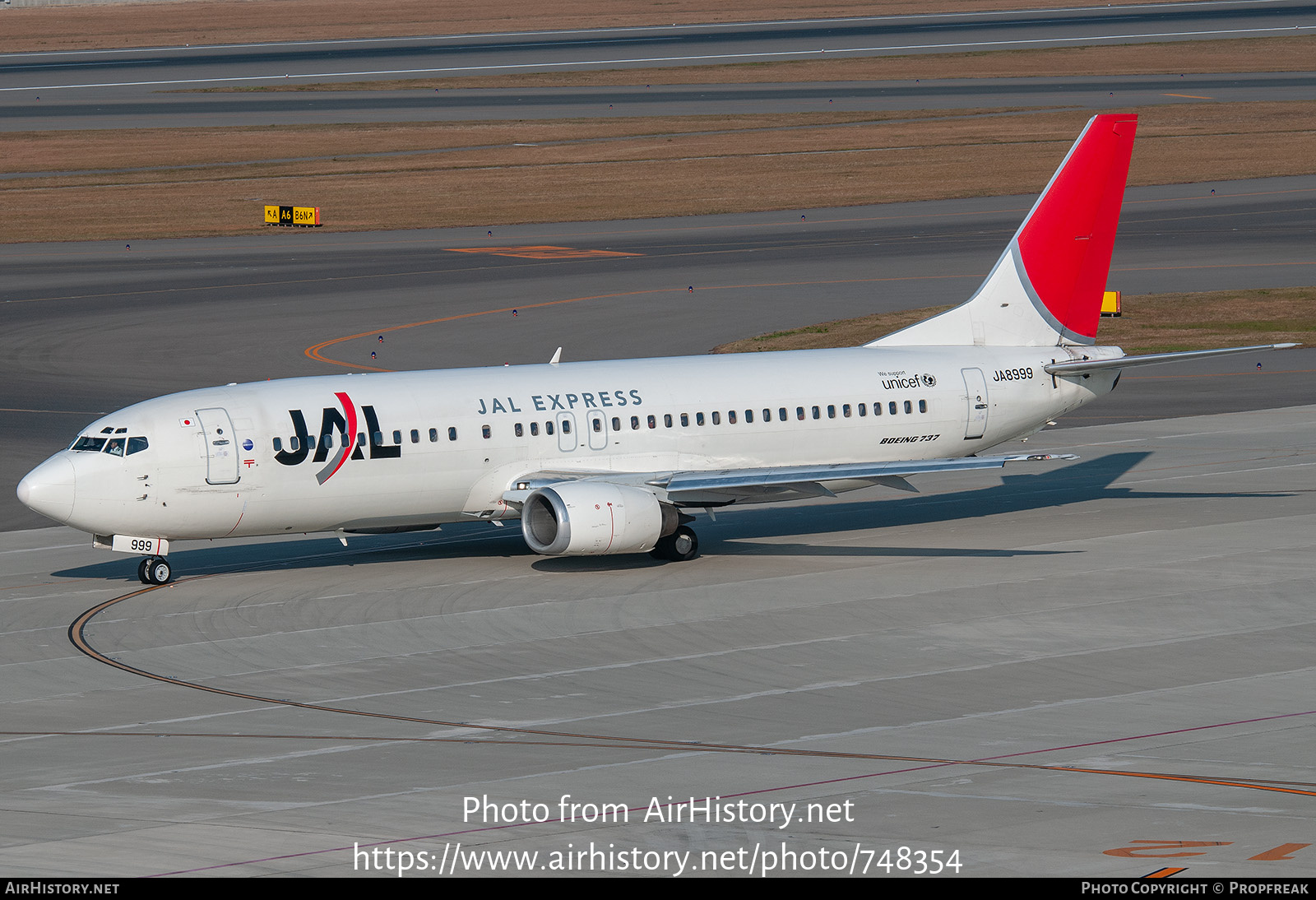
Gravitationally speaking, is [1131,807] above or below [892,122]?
below

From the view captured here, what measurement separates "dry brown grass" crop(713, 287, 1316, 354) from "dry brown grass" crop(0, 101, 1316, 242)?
3022 centimetres

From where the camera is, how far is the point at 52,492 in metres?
37.5

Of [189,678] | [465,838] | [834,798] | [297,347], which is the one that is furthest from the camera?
[297,347]

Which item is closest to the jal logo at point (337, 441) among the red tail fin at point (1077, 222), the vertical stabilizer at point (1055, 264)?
the vertical stabilizer at point (1055, 264)

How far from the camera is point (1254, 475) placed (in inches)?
1953

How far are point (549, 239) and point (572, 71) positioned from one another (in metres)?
65.9

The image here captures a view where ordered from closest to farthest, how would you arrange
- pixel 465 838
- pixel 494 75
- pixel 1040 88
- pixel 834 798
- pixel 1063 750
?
1. pixel 465 838
2. pixel 834 798
3. pixel 1063 750
4. pixel 1040 88
5. pixel 494 75

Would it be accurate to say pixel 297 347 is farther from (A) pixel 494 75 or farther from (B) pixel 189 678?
(A) pixel 494 75

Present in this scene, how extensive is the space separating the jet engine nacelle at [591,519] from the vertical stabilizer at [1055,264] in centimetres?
988

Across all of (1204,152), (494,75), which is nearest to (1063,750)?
(1204,152)

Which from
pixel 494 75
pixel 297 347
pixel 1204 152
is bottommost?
pixel 297 347

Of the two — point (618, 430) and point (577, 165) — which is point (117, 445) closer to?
point (618, 430)

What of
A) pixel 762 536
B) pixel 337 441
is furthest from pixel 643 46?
pixel 337 441

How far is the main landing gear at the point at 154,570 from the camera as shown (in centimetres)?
3919
